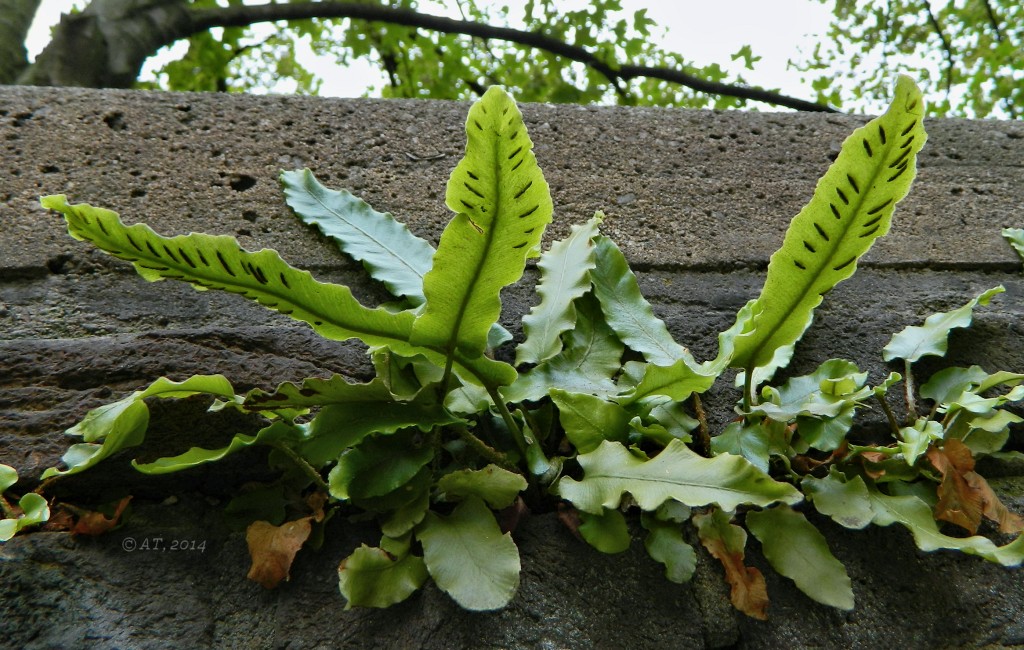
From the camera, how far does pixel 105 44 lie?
92.4 inches

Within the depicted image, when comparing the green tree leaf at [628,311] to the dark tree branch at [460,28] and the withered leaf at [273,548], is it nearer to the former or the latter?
the withered leaf at [273,548]

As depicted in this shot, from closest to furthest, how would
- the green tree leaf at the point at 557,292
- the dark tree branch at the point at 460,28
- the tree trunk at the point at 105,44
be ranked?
the green tree leaf at the point at 557,292 → the tree trunk at the point at 105,44 → the dark tree branch at the point at 460,28

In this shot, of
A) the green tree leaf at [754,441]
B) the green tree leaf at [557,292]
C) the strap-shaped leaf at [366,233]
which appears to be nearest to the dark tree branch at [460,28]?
the strap-shaped leaf at [366,233]

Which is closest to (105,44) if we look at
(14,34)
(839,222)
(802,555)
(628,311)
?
(14,34)

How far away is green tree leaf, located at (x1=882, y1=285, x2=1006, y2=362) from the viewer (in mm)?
1036

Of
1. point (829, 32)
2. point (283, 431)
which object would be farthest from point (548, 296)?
point (829, 32)

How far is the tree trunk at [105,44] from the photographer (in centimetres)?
218

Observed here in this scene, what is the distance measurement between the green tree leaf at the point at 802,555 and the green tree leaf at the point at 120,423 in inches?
25.2

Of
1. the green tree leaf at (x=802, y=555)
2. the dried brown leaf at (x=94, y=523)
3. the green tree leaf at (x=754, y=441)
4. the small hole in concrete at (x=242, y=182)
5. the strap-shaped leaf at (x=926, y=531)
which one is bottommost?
the dried brown leaf at (x=94, y=523)

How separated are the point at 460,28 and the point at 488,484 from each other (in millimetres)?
2577

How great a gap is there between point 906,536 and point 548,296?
1.78ft

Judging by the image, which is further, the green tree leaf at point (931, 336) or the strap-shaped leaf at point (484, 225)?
the green tree leaf at point (931, 336)

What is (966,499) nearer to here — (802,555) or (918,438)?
(918,438)

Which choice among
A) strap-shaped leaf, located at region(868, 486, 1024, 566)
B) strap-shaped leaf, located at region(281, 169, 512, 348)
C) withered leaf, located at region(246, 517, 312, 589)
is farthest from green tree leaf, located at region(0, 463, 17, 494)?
strap-shaped leaf, located at region(868, 486, 1024, 566)
